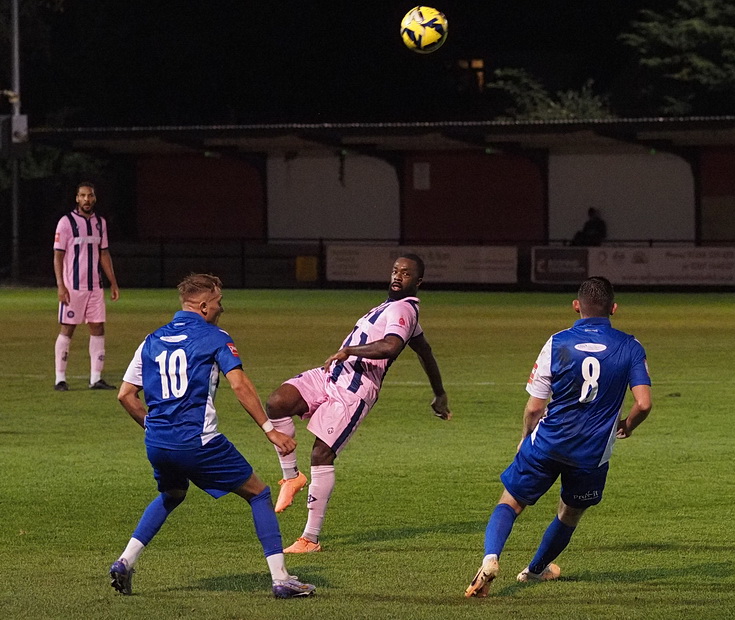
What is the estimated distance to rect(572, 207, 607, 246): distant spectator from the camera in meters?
37.0

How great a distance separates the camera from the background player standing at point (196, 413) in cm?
678

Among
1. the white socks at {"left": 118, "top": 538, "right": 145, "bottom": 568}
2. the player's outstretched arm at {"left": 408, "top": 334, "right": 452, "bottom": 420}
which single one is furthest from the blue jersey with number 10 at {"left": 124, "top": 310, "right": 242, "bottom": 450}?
the player's outstretched arm at {"left": 408, "top": 334, "right": 452, "bottom": 420}

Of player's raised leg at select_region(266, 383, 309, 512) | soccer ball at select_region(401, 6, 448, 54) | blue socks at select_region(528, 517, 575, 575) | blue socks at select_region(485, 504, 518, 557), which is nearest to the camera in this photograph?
blue socks at select_region(485, 504, 518, 557)

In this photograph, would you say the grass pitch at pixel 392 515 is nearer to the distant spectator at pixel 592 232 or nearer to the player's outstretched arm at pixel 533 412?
the player's outstretched arm at pixel 533 412

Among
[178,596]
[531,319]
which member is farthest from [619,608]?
[531,319]

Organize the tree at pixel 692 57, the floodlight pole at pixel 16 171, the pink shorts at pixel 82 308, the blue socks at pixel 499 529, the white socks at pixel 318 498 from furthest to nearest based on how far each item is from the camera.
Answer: the tree at pixel 692 57 → the floodlight pole at pixel 16 171 → the pink shorts at pixel 82 308 → the white socks at pixel 318 498 → the blue socks at pixel 499 529

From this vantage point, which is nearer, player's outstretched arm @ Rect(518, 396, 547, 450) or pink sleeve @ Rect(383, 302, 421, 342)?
player's outstretched arm @ Rect(518, 396, 547, 450)

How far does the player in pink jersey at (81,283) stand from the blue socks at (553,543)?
942 cm

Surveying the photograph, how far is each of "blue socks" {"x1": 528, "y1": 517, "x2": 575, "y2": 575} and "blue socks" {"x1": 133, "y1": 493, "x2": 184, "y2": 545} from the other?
1.70 metres

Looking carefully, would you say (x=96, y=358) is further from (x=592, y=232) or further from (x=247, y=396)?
(x=592, y=232)

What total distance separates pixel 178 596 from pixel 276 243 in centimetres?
3491

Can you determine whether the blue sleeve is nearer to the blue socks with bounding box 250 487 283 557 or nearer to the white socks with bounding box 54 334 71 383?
the blue socks with bounding box 250 487 283 557

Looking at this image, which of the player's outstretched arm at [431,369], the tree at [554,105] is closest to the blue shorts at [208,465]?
the player's outstretched arm at [431,369]

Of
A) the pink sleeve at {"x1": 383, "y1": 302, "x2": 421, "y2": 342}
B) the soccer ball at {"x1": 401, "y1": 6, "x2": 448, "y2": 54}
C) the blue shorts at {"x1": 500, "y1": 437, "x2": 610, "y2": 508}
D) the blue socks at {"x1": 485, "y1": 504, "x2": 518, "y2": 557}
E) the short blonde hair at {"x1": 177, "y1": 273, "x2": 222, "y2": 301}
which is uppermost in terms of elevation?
the soccer ball at {"x1": 401, "y1": 6, "x2": 448, "y2": 54}
